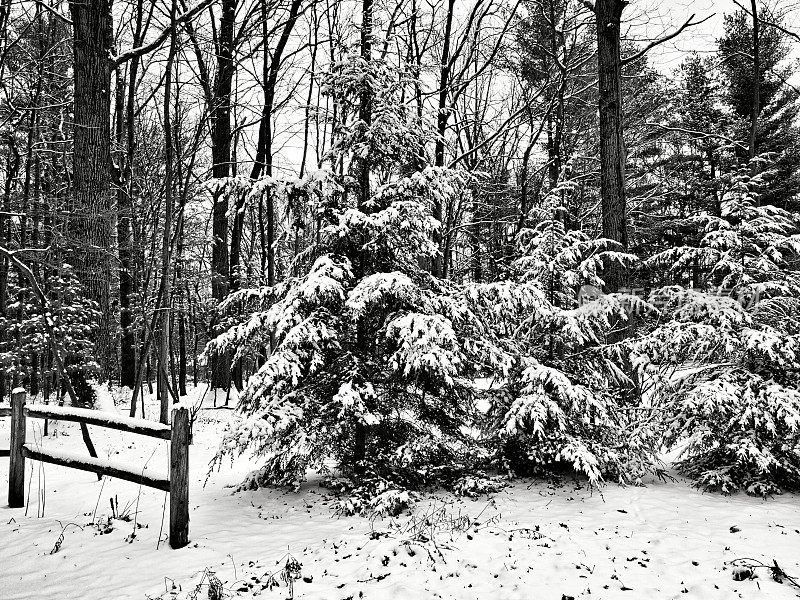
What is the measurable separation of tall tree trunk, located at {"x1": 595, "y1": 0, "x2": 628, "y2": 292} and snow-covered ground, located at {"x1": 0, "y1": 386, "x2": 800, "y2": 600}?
3861 mm

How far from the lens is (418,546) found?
4.64 meters

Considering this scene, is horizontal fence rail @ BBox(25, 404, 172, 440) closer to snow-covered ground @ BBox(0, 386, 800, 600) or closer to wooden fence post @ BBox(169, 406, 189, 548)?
wooden fence post @ BBox(169, 406, 189, 548)

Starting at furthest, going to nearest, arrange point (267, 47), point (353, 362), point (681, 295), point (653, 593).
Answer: point (267, 47)
point (681, 295)
point (353, 362)
point (653, 593)

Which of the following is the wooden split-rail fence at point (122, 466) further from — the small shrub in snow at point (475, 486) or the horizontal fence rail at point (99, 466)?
the small shrub in snow at point (475, 486)

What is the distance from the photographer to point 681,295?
22.4 ft

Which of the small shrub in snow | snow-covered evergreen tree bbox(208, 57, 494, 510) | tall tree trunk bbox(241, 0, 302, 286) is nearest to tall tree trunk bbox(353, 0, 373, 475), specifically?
snow-covered evergreen tree bbox(208, 57, 494, 510)

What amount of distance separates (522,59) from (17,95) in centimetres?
1502

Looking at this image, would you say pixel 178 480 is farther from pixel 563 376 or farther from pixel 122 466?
pixel 563 376

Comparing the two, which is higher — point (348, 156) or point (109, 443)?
point (348, 156)

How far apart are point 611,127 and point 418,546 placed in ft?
23.8

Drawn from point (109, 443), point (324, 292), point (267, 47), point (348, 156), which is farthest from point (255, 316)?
point (267, 47)

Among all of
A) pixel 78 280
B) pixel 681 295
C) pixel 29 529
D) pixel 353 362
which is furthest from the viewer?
pixel 78 280

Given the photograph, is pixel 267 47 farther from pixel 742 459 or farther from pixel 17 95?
pixel 742 459

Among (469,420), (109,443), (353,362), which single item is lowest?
(109,443)
